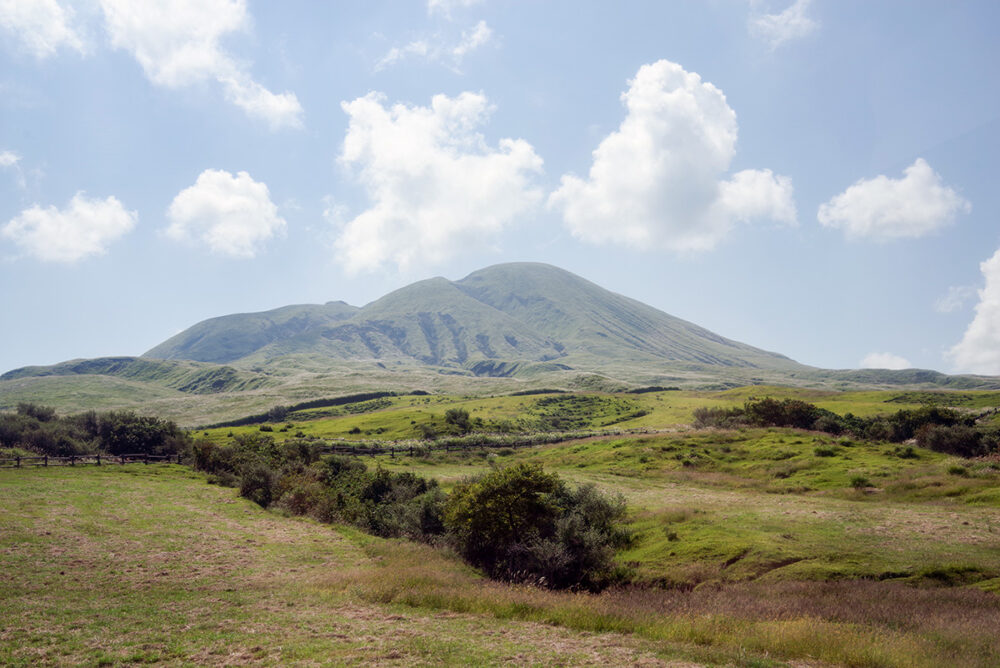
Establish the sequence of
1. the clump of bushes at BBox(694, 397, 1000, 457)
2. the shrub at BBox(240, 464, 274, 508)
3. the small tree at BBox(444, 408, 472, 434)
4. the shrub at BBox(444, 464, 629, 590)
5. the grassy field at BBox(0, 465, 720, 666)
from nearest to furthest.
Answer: the grassy field at BBox(0, 465, 720, 666) < the shrub at BBox(444, 464, 629, 590) < the shrub at BBox(240, 464, 274, 508) < the clump of bushes at BBox(694, 397, 1000, 457) < the small tree at BBox(444, 408, 472, 434)

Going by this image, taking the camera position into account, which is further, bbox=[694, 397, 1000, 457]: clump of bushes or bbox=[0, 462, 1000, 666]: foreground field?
bbox=[694, 397, 1000, 457]: clump of bushes

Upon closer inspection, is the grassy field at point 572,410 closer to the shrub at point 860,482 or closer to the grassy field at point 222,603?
the shrub at point 860,482

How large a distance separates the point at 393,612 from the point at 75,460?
Answer: 5935cm

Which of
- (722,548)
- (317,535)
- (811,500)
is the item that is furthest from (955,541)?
(317,535)

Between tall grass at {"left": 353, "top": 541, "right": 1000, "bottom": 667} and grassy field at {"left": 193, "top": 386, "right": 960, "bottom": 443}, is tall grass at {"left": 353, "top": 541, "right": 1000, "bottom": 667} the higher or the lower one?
the higher one

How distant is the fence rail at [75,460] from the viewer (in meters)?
52.5

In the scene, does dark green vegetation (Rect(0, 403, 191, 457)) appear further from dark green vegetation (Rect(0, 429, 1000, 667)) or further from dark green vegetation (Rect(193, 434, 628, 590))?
dark green vegetation (Rect(193, 434, 628, 590))

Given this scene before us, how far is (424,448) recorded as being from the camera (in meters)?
82.9

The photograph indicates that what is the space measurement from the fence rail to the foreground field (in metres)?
29.0

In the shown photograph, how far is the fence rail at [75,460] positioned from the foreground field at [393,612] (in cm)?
2895

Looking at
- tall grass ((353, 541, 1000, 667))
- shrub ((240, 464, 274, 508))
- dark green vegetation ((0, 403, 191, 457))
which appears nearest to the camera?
tall grass ((353, 541, 1000, 667))

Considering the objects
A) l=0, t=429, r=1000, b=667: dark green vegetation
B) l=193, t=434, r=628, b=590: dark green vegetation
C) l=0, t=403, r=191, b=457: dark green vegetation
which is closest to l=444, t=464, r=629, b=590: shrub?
l=193, t=434, r=628, b=590: dark green vegetation

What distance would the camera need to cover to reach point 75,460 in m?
57.2

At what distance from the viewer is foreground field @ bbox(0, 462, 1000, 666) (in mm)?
12961
